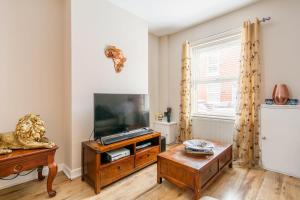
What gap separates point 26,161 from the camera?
1580mm

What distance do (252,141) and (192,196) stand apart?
1.47m

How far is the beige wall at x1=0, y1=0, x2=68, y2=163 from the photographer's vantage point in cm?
194

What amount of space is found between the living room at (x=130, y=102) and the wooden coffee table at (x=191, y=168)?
1 cm

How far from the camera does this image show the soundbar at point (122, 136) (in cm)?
203

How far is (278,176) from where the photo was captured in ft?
7.19

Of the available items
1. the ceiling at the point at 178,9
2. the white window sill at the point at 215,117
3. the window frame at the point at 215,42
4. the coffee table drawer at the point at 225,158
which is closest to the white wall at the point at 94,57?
the ceiling at the point at 178,9

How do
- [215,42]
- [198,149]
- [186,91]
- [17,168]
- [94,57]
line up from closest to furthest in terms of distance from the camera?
[17,168]
[198,149]
[94,57]
[215,42]
[186,91]

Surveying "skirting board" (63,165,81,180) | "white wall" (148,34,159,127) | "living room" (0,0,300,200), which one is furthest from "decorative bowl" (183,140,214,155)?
"white wall" (148,34,159,127)

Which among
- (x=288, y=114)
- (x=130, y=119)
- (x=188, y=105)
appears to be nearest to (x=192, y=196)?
(x=130, y=119)

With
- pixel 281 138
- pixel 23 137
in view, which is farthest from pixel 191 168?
pixel 23 137

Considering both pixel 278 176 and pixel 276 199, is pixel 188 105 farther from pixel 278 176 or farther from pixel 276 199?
pixel 276 199

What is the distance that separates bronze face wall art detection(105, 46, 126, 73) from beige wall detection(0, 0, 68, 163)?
667 millimetres

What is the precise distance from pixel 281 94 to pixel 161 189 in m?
2.08

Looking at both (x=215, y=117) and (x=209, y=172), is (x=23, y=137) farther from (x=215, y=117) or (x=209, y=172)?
(x=215, y=117)
